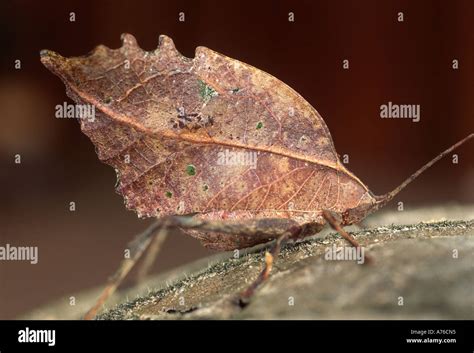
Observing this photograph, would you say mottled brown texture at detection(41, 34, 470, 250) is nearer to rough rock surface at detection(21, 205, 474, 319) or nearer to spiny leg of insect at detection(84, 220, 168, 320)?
rough rock surface at detection(21, 205, 474, 319)

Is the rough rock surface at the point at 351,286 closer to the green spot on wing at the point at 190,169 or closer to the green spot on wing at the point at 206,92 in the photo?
the green spot on wing at the point at 190,169

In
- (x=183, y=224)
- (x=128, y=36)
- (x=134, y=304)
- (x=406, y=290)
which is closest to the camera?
(x=406, y=290)

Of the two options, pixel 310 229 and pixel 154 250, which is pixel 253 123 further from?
pixel 154 250

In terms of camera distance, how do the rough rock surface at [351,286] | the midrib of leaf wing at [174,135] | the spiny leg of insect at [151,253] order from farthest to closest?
the midrib of leaf wing at [174,135]
the spiny leg of insect at [151,253]
the rough rock surface at [351,286]

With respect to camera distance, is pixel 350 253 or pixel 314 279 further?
pixel 350 253

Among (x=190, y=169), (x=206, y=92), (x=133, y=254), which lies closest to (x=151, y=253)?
(x=133, y=254)

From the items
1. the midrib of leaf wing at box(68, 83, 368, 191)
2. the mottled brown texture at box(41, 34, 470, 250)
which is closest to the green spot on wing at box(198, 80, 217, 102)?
the mottled brown texture at box(41, 34, 470, 250)

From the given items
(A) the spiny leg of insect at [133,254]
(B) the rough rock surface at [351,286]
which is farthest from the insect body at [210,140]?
(A) the spiny leg of insect at [133,254]
